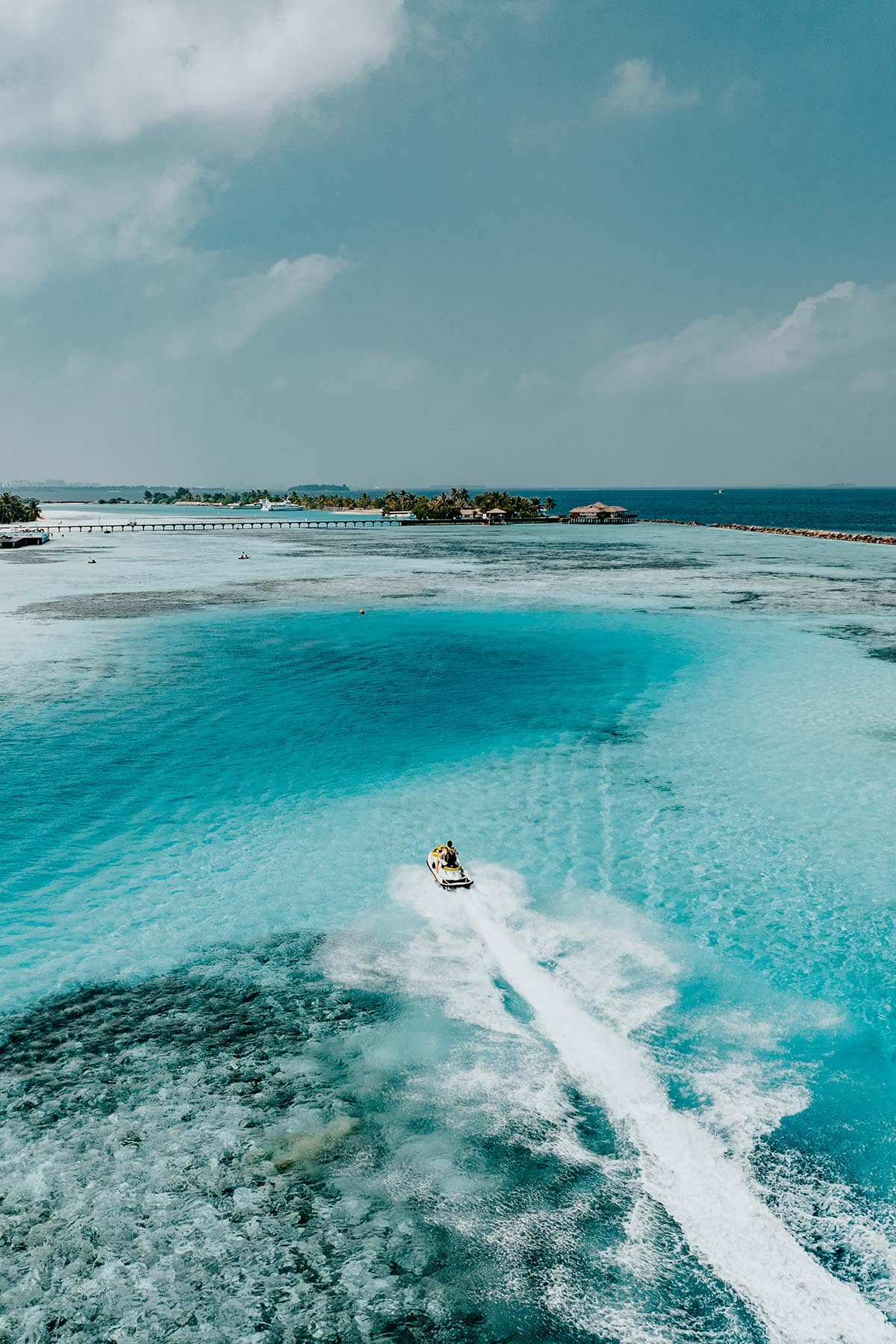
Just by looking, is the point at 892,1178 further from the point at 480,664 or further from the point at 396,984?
the point at 480,664

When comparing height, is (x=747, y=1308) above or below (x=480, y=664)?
below

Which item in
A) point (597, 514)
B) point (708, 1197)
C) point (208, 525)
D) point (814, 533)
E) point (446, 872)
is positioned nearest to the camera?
point (708, 1197)

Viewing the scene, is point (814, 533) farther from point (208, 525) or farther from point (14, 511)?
point (14, 511)

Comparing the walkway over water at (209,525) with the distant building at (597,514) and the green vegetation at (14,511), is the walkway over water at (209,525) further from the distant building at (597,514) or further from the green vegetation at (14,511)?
the distant building at (597,514)

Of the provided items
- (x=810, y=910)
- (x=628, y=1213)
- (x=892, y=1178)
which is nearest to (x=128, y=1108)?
(x=628, y=1213)

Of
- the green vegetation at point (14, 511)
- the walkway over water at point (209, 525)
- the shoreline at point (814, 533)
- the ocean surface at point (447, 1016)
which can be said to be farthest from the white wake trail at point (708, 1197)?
the green vegetation at point (14, 511)

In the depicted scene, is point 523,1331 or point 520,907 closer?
point 523,1331

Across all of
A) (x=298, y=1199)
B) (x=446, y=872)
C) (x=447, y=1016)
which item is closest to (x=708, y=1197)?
(x=447, y=1016)
